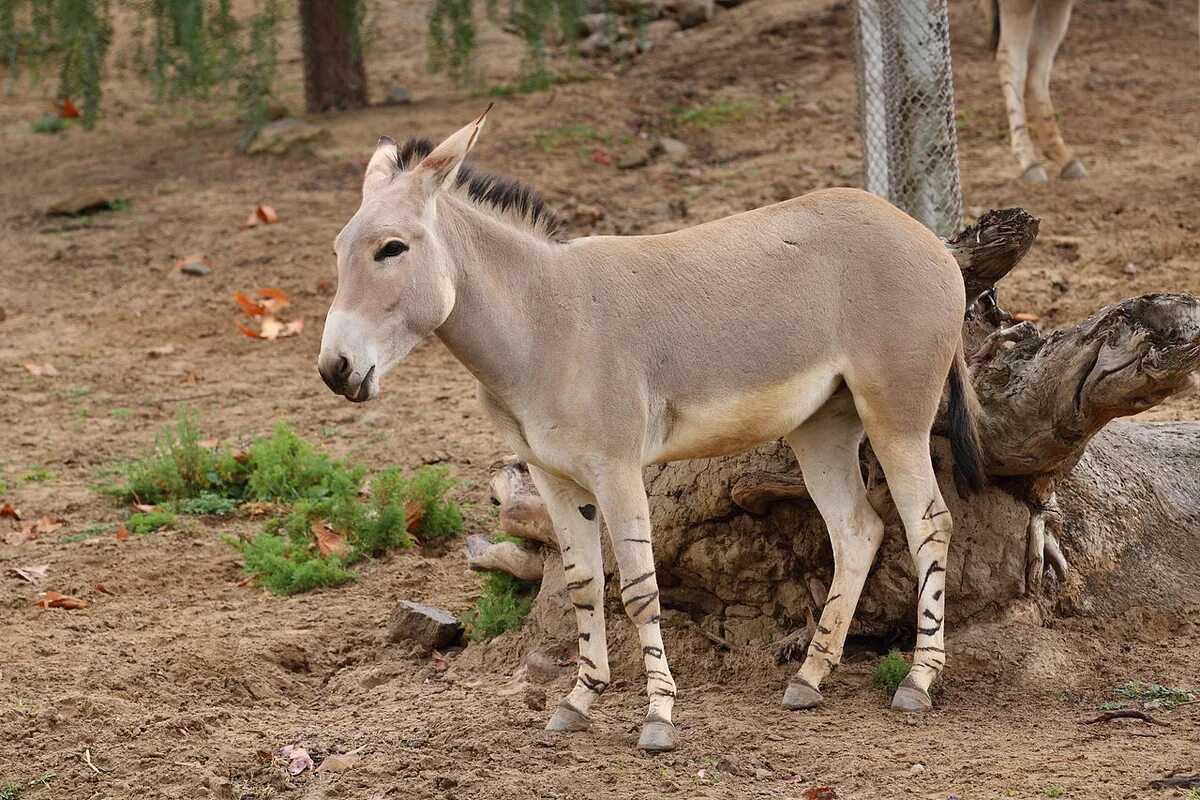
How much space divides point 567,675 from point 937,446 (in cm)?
173

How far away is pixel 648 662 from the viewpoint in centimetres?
485

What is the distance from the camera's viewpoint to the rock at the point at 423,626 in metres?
6.24

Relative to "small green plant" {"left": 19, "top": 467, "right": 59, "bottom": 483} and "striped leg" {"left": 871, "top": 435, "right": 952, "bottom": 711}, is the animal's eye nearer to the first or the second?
"striped leg" {"left": 871, "top": 435, "right": 952, "bottom": 711}

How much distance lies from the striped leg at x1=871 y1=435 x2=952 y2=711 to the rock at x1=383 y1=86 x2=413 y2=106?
34.0 feet

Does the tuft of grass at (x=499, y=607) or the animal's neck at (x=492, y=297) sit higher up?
the animal's neck at (x=492, y=297)

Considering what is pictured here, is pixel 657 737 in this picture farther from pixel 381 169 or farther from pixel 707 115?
pixel 707 115

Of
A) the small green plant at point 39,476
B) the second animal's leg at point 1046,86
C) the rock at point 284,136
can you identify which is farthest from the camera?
the rock at point 284,136

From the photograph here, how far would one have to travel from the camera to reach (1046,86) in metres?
11.8

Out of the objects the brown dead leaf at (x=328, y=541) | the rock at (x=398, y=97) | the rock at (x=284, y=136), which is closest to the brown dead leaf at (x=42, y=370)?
the brown dead leaf at (x=328, y=541)

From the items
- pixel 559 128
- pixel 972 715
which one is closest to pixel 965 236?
pixel 972 715

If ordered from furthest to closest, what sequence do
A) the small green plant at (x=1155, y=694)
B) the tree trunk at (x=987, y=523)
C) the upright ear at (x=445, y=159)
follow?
the tree trunk at (x=987, y=523), the small green plant at (x=1155, y=694), the upright ear at (x=445, y=159)

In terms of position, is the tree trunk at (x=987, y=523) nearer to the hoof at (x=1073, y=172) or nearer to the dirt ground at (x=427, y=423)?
the dirt ground at (x=427, y=423)

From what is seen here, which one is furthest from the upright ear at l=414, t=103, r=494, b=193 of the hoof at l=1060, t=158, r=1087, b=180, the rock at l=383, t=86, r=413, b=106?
the rock at l=383, t=86, r=413, b=106

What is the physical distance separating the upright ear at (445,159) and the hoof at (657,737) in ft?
6.34
